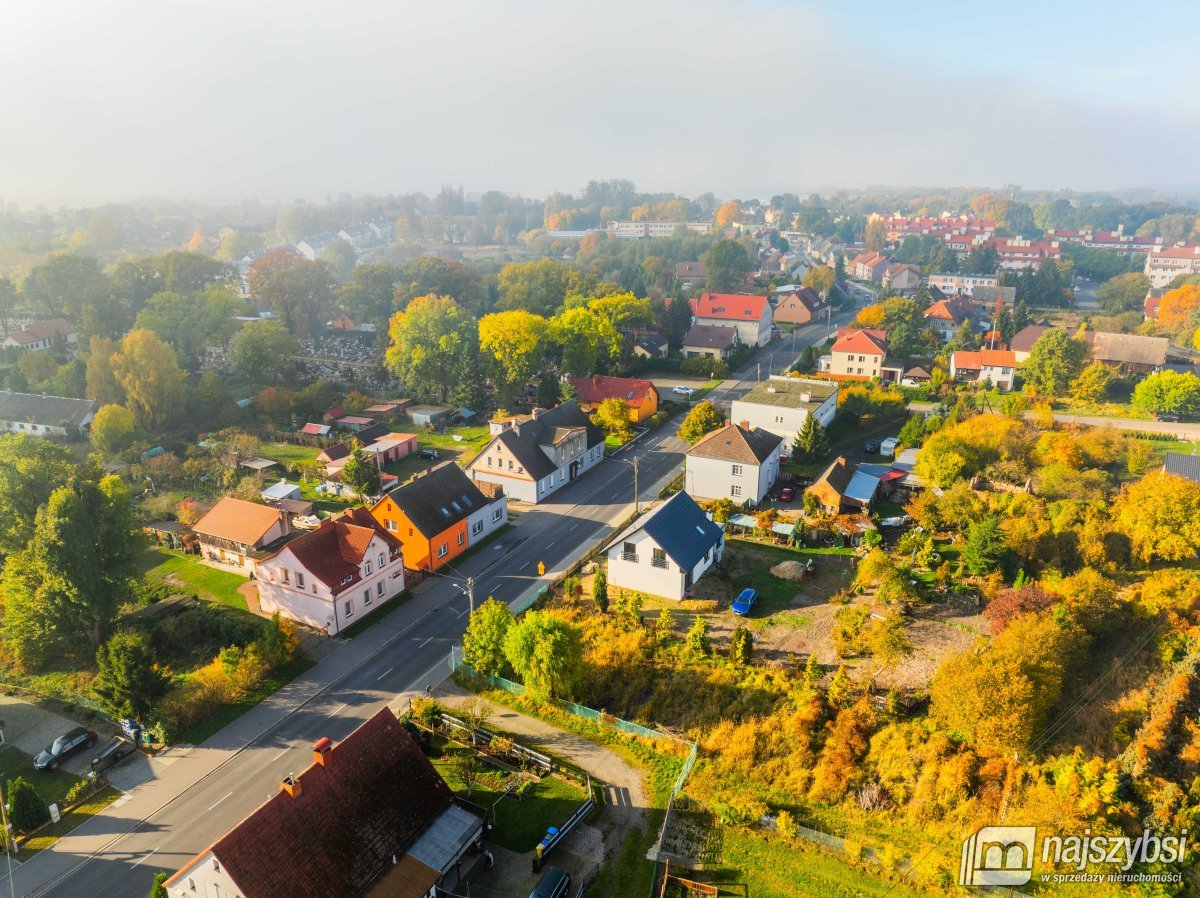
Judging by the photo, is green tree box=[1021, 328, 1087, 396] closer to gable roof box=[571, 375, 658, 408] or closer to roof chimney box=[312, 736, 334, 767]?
gable roof box=[571, 375, 658, 408]

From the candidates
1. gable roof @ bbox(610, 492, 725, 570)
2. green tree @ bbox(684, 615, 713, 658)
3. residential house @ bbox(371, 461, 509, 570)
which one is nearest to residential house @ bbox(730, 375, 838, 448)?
gable roof @ bbox(610, 492, 725, 570)

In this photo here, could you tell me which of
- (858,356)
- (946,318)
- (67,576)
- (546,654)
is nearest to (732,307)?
(858,356)

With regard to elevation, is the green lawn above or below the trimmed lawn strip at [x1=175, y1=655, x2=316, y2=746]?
above

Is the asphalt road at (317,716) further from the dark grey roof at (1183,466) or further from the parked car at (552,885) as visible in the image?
the dark grey roof at (1183,466)

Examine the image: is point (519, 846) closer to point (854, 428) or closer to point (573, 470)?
point (573, 470)

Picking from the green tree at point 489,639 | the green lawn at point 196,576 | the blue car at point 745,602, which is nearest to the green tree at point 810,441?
the blue car at point 745,602

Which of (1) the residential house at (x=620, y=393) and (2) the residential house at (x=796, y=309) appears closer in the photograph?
(1) the residential house at (x=620, y=393)

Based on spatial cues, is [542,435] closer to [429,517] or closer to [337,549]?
[429,517]
